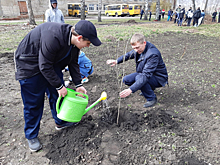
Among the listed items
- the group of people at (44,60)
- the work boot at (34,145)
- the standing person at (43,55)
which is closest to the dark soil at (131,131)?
the work boot at (34,145)

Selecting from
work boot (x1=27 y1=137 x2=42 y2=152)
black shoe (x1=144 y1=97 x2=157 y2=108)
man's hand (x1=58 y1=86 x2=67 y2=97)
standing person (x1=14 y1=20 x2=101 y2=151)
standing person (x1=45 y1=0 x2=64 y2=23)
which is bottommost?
work boot (x1=27 y1=137 x2=42 y2=152)

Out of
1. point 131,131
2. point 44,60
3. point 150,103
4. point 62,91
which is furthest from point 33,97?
point 150,103

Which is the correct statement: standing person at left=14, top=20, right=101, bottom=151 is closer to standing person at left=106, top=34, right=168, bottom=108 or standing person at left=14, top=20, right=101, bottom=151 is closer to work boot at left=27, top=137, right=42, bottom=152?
work boot at left=27, top=137, right=42, bottom=152

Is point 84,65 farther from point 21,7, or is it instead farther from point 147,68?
point 21,7

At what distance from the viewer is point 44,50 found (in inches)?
63.0

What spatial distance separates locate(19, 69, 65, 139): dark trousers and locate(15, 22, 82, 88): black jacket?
9 centimetres

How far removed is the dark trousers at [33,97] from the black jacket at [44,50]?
9 cm

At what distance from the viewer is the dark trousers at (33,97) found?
1830 millimetres

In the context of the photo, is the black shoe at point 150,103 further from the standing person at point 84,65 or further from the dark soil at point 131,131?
the standing person at point 84,65

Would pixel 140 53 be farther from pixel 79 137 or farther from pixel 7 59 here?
pixel 7 59

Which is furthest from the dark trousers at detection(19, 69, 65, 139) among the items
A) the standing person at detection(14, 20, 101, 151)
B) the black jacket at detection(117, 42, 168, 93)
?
the black jacket at detection(117, 42, 168, 93)

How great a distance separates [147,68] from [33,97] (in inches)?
A: 66.1

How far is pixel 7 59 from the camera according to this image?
17.9 ft

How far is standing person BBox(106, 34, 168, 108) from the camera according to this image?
2517mm
